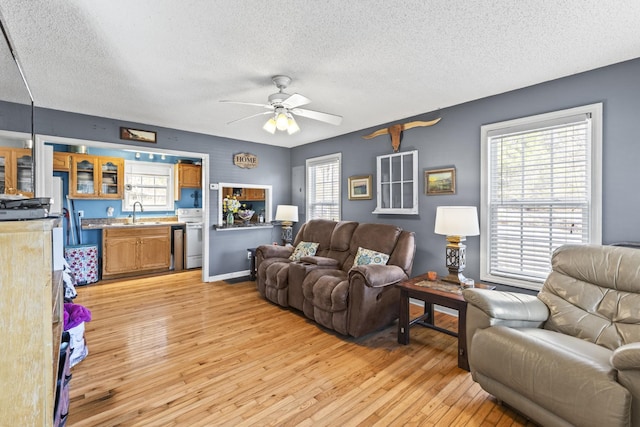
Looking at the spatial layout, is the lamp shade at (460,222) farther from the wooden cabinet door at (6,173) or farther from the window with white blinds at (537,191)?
the wooden cabinet door at (6,173)

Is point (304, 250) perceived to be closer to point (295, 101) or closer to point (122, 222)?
point (295, 101)

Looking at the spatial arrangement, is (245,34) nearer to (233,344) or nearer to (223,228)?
(233,344)

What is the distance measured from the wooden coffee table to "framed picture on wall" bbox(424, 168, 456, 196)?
1125 millimetres

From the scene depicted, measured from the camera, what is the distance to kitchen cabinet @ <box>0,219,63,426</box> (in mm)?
1004

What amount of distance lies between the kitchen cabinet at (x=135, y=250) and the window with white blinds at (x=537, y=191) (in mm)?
5472

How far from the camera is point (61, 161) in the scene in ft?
17.0

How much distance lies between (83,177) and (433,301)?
20.2 ft

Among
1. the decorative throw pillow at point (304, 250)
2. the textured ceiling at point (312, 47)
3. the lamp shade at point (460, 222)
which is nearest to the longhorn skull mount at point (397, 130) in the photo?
the textured ceiling at point (312, 47)

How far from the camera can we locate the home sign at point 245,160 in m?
5.38

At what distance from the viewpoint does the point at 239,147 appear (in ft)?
17.8

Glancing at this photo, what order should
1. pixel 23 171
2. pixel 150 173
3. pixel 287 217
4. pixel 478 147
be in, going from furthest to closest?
pixel 150 173 < pixel 287 217 < pixel 478 147 < pixel 23 171

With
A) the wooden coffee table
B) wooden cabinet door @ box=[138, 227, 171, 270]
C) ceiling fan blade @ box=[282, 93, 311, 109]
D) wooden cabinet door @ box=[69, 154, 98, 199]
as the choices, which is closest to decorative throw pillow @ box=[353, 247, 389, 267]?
the wooden coffee table

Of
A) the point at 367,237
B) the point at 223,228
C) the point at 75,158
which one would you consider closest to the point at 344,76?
the point at 367,237

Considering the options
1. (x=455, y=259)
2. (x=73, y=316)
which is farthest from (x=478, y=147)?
(x=73, y=316)
